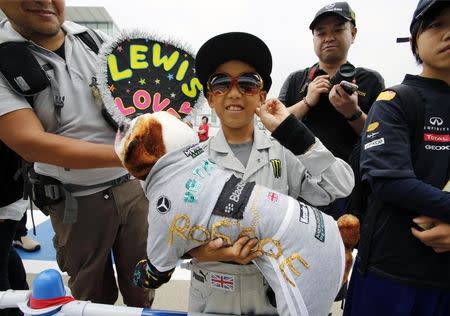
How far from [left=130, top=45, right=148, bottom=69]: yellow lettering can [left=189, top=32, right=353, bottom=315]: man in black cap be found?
9.2 inches

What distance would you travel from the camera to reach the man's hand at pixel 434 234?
88 cm

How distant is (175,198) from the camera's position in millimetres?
763

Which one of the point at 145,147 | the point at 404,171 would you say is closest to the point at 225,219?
the point at 145,147

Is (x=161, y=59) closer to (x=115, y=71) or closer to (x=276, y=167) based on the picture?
(x=115, y=71)

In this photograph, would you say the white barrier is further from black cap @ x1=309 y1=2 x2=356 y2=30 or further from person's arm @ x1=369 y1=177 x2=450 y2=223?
black cap @ x1=309 y1=2 x2=356 y2=30

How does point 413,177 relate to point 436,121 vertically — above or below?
below

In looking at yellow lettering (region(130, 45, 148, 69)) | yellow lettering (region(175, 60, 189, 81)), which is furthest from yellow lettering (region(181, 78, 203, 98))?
yellow lettering (region(130, 45, 148, 69))

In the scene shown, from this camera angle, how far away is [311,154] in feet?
3.00

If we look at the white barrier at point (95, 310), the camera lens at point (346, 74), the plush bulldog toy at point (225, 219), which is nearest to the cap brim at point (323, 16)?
the camera lens at point (346, 74)

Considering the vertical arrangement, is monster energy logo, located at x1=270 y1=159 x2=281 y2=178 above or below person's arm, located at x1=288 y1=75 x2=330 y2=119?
below

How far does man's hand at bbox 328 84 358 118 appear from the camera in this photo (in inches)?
58.0

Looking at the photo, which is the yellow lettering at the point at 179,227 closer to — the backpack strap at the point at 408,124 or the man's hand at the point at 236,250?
the man's hand at the point at 236,250

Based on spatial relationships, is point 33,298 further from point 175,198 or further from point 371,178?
point 371,178

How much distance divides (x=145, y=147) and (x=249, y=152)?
0.45 meters
